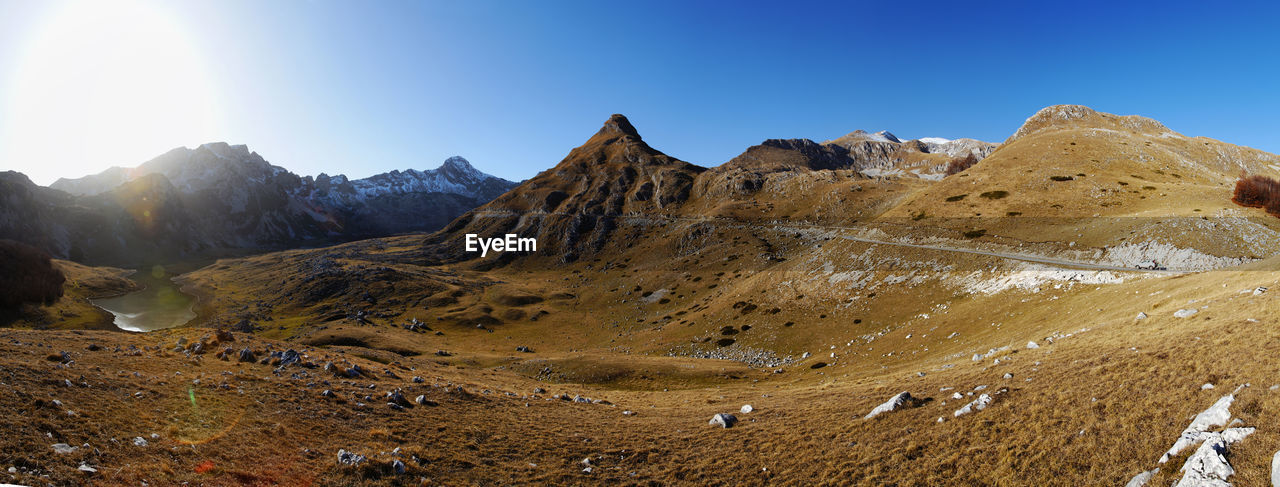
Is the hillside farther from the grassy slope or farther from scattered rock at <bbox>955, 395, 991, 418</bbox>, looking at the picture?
the grassy slope

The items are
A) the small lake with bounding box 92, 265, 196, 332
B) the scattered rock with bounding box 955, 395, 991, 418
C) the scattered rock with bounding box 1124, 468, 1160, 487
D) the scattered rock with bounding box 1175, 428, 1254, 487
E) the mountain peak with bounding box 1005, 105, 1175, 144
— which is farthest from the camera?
the mountain peak with bounding box 1005, 105, 1175, 144

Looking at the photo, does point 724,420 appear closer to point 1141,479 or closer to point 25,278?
point 1141,479

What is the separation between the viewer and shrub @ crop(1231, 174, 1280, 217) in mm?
60441

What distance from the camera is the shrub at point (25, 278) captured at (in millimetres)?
130375

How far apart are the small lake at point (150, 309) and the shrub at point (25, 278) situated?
1515 cm

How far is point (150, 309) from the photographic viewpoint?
161 m

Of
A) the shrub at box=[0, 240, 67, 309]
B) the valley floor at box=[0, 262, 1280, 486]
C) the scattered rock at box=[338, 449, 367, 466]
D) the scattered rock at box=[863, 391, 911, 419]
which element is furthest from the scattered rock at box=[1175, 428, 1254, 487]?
the shrub at box=[0, 240, 67, 309]

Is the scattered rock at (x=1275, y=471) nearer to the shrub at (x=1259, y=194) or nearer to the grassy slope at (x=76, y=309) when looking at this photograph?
the shrub at (x=1259, y=194)

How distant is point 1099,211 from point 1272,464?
316ft

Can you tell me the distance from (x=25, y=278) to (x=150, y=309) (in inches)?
1186

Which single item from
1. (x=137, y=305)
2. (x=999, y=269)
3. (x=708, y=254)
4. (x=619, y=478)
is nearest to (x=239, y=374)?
(x=619, y=478)

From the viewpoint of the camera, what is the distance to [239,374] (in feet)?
86.1

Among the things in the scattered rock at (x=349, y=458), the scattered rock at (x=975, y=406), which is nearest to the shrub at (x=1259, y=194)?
the scattered rock at (x=975, y=406)

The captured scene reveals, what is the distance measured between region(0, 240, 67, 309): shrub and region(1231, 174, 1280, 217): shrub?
11202 inches
